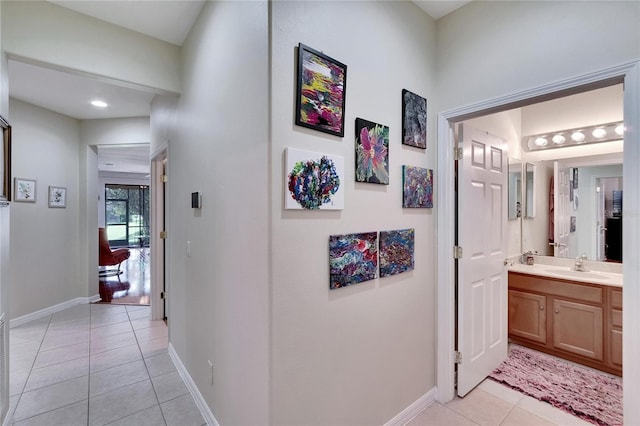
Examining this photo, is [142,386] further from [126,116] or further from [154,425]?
[126,116]

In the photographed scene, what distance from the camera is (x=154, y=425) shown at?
1.90 m

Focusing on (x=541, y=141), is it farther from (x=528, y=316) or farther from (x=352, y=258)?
(x=352, y=258)

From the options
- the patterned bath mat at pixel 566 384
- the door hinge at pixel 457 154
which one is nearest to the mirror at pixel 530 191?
the patterned bath mat at pixel 566 384

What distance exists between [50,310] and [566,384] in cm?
570

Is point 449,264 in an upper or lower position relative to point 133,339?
upper

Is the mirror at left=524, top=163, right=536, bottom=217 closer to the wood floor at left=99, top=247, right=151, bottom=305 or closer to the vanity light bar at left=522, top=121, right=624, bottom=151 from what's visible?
the vanity light bar at left=522, top=121, right=624, bottom=151

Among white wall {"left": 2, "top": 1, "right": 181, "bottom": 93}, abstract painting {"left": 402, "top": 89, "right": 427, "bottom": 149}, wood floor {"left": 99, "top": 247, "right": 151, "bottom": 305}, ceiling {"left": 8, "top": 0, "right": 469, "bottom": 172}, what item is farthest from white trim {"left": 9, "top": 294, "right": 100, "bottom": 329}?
abstract painting {"left": 402, "top": 89, "right": 427, "bottom": 149}

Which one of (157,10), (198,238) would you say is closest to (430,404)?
(198,238)

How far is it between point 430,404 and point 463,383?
0.98 feet

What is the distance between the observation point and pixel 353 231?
5.21ft

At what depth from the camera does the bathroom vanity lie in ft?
7.95

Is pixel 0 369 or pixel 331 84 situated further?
pixel 0 369

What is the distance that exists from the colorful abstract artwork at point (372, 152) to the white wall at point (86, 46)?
1715mm

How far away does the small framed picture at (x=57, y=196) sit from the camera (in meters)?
3.88
